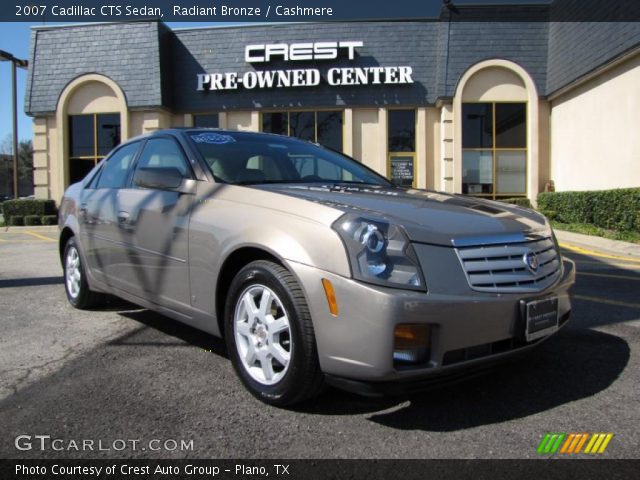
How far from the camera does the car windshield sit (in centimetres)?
362

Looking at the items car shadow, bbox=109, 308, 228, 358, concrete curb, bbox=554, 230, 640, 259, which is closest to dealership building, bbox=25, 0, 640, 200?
concrete curb, bbox=554, 230, 640, 259

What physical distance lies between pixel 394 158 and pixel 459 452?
16.6 m

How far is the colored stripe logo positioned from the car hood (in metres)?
0.95

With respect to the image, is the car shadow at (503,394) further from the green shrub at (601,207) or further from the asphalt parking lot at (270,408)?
the green shrub at (601,207)

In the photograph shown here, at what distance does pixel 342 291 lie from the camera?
2.43 m

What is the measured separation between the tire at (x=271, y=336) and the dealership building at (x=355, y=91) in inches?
599

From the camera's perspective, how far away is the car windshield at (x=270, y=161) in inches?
143

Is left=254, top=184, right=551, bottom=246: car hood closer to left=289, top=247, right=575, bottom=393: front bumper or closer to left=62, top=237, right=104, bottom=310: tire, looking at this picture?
left=289, top=247, right=575, bottom=393: front bumper

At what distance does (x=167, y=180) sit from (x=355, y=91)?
15486mm

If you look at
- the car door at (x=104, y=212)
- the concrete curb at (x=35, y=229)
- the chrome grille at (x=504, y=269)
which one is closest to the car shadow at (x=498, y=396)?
the chrome grille at (x=504, y=269)

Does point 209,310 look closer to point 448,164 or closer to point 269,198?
point 269,198

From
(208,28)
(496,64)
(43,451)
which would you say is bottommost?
(43,451)

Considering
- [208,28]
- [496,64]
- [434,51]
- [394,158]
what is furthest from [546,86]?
[208,28]

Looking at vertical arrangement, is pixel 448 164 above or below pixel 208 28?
below
